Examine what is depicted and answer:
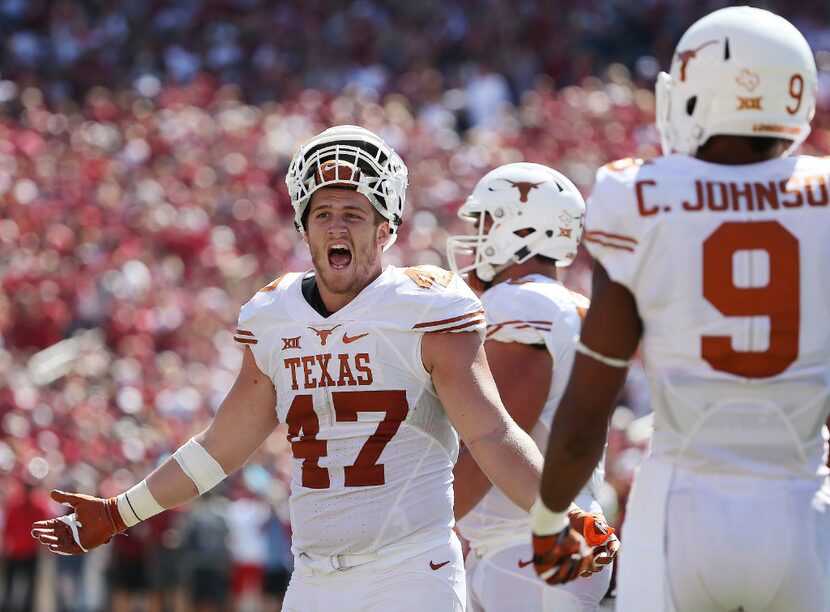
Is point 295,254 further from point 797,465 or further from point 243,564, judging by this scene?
point 797,465

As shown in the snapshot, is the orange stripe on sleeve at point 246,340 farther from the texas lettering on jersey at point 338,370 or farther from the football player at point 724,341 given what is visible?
the football player at point 724,341

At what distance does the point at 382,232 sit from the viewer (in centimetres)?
434

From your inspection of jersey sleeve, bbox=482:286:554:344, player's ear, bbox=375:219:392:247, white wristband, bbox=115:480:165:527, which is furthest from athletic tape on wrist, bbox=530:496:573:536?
white wristband, bbox=115:480:165:527

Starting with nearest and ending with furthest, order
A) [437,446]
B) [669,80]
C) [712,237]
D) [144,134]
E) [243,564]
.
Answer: [712,237], [669,80], [437,446], [243,564], [144,134]

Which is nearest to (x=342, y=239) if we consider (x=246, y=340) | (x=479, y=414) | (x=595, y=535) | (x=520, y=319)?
(x=246, y=340)

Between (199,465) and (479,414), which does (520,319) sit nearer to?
(479,414)

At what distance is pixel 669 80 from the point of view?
3.38 m

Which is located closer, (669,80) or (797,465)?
(797,465)

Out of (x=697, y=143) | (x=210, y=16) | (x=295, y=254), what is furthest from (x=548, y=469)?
(x=210, y=16)

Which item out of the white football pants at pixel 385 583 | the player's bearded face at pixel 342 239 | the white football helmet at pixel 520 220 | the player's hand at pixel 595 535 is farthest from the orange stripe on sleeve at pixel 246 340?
the player's hand at pixel 595 535

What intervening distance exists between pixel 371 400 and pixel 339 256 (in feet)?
1.31

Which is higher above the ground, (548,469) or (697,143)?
(697,143)

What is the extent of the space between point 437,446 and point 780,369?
1324 mm

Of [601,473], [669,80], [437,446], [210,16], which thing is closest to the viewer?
[669,80]
